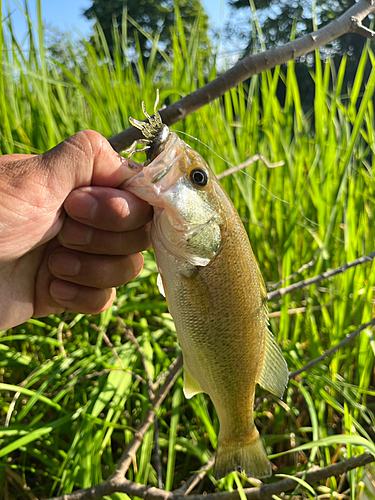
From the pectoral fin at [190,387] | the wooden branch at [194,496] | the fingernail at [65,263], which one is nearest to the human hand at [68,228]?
the fingernail at [65,263]

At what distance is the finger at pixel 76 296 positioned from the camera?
1.11 meters

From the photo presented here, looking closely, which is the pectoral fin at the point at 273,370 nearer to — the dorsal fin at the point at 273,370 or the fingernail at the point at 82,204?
the dorsal fin at the point at 273,370

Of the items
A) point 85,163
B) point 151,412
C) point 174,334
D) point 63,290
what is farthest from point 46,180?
point 174,334

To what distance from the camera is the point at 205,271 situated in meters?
0.84

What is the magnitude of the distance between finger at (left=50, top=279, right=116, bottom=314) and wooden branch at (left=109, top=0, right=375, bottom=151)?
453mm

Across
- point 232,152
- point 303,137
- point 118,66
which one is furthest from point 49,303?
point 303,137

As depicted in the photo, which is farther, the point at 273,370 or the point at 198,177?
the point at 273,370

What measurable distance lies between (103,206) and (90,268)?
249 mm

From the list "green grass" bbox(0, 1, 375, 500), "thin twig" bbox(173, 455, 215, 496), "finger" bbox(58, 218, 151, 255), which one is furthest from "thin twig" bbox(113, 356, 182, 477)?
"finger" bbox(58, 218, 151, 255)

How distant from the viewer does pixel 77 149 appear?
0.84 metres

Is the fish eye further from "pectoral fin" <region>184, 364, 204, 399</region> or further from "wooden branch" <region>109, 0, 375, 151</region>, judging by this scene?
"pectoral fin" <region>184, 364, 204, 399</region>

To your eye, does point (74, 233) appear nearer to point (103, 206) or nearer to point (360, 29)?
point (103, 206)

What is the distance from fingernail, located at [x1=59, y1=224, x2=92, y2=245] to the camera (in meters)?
0.97

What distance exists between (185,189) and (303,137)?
1.42m
